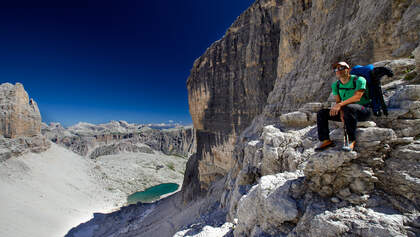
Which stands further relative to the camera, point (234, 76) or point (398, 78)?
point (234, 76)

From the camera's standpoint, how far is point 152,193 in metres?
52.6

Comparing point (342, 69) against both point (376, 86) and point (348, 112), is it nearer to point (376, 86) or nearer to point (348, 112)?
point (376, 86)

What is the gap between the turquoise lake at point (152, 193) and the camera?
4588cm

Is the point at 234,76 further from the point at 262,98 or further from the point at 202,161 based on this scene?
the point at 202,161

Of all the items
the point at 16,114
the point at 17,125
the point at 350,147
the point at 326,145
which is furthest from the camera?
the point at 17,125

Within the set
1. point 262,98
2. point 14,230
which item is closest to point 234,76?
point 262,98

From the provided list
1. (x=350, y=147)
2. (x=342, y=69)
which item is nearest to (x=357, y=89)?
(x=342, y=69)

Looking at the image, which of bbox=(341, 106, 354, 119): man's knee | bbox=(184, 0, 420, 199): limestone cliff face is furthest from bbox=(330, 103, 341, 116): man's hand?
bbox=(184, 0, 420, 199): limestone cliff face

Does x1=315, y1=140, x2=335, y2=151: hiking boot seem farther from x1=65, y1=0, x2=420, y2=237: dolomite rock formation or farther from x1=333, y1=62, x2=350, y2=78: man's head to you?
x1=333, y1=62, x2=350, y2=78: man's head

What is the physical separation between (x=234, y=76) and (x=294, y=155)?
19.2m

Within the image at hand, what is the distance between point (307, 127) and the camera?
5.61 m

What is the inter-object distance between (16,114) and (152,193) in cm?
4040

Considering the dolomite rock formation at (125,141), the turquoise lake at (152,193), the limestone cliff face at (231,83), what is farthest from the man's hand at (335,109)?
the dolomite rock formation at (125,141)

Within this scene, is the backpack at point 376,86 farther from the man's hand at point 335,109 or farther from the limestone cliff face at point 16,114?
the limestone cliff face at point 16,114
